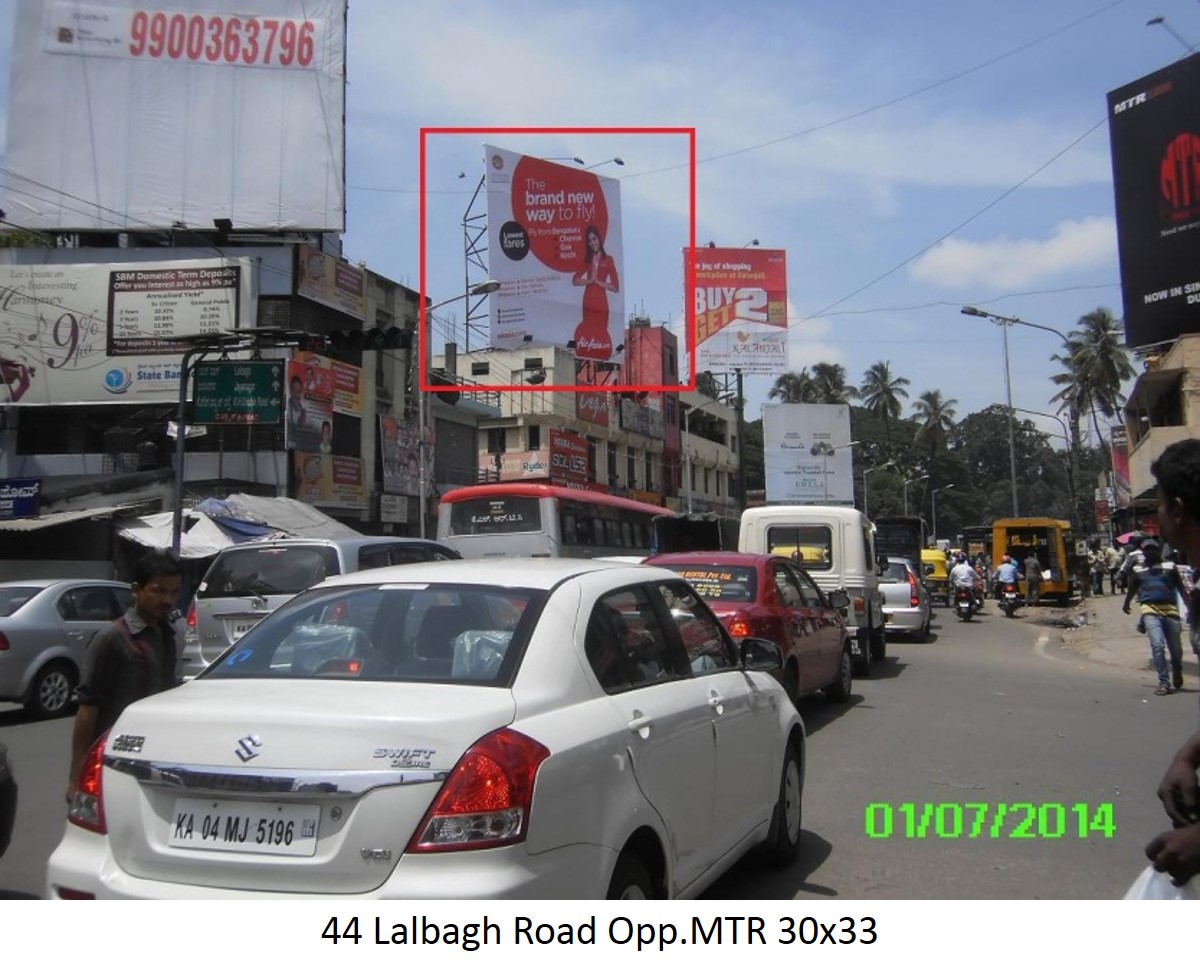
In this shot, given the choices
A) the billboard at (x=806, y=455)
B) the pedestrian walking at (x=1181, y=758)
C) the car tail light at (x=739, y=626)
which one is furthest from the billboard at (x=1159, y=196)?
the billboard at (x=806, y=455)

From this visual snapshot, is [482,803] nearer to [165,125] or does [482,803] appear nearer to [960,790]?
[960,790]

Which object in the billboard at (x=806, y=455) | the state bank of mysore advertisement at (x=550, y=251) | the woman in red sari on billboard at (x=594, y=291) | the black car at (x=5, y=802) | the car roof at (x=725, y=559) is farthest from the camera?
the billboard at (x=806, y=455)

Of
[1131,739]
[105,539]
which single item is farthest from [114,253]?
[1131,739]

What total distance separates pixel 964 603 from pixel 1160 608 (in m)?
15.6

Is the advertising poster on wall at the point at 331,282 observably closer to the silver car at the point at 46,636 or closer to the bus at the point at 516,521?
the bus at the point at 516,521

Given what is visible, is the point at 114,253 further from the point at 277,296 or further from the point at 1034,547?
the point at 1034,547

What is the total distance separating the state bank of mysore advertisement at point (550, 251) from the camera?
104ft

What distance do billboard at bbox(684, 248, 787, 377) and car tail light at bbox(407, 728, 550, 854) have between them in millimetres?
40537

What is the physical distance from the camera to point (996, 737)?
962 centimetres

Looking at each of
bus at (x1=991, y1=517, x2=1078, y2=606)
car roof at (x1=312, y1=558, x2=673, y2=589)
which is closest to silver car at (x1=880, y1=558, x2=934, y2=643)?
bus at (x1=991, y1=517, x2=1078, y2=606)

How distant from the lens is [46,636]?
475 inches

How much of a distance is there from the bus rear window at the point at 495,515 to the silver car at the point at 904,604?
703 centimetres

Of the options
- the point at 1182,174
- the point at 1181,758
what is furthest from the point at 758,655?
the point at 1182,174

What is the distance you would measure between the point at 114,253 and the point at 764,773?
2972 cm
